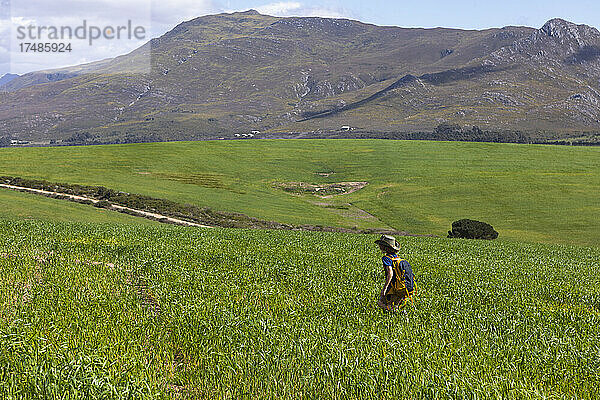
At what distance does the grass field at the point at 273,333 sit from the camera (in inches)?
259

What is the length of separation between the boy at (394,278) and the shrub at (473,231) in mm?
50221

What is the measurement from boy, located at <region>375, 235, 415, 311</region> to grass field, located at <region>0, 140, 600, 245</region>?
4586 centimetres

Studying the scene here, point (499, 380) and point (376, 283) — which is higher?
point (499, 380)

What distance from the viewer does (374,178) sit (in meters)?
102

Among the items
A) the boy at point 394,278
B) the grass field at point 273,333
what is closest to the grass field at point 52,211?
the grass field at point 273,333

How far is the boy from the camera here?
427 inches

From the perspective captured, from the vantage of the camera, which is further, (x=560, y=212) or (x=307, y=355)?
(x=560, y=212)

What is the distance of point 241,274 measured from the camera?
15078mm

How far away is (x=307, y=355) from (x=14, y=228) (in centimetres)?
2450

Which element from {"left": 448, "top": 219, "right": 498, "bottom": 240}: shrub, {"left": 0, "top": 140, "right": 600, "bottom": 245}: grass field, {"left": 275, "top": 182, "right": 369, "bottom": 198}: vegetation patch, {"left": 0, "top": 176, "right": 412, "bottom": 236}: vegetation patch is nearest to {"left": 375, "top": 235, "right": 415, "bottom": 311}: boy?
{"left": 0, "top": 176, "right": 412, "bottom": 236}: vegetation patch

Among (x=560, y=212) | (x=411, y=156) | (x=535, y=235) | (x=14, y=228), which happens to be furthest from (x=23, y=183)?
(x=411, y=156)

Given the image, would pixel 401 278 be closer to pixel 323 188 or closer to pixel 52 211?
pixel 52 211

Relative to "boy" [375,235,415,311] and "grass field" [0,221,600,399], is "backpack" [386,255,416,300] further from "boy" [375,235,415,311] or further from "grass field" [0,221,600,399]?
"grass field" [0,221,600,399]

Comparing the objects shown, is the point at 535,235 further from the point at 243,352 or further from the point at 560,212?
the point at 243,352
